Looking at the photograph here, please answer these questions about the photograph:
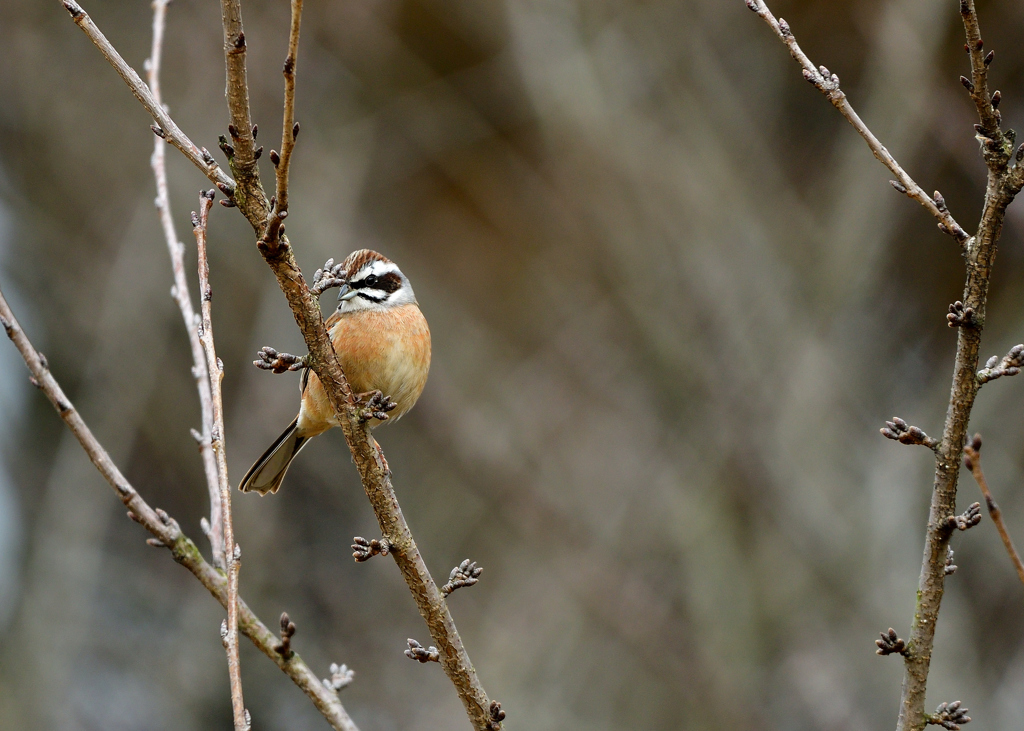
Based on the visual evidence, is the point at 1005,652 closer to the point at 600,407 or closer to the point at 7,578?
the point at 600,407

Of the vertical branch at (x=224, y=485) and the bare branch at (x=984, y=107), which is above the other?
the bare branch at (x=984, y=107)

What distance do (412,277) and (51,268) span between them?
3837mm

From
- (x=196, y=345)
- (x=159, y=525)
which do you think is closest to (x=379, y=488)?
(x=159, y=525)

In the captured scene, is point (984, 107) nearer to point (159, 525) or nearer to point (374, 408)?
point (374, 408)

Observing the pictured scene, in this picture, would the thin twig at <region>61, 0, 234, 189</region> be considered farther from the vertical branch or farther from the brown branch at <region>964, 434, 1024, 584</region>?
the brown branch at <region>964, 434, 1024, 584</region>

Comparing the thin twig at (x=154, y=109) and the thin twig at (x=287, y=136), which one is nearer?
the thin twig at (x=287, y=136)

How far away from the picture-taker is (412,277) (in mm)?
10383

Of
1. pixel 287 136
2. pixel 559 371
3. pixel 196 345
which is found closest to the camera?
pixel 287 136

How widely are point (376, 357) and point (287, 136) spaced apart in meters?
2.44

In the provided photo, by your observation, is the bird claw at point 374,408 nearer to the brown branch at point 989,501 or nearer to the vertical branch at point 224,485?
the vertical branch at point 224,485

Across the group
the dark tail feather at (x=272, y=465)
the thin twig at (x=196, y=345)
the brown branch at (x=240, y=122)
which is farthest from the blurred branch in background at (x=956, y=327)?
the dark tail feather at (x=272, y=465)

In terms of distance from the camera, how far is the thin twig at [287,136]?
6.35ft

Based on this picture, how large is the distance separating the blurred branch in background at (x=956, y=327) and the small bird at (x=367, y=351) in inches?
96.8

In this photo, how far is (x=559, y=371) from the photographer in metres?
10.7
